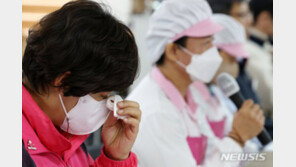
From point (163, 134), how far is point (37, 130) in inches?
17.6

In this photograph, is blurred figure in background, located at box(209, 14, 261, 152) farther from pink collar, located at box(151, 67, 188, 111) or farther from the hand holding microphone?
pink collar, located at box(151, 67, 188, 111)

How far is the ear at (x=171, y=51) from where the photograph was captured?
4.00 feet

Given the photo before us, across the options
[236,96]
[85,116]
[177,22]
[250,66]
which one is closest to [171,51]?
[177,22]

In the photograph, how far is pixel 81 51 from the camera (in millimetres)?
686

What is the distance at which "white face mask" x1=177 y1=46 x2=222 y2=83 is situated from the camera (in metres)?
1.22

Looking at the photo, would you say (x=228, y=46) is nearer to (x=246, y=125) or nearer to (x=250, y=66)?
(x=246, y=125)

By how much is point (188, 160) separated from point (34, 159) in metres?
0.52

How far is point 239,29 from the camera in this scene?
5.26 feet

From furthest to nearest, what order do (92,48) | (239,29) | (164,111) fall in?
(239,29)
(164,111)
(92,48)

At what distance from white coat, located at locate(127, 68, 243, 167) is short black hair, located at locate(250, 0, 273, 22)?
0.86 metres

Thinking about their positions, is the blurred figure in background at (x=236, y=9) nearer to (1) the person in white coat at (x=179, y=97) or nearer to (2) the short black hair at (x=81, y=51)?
(1) the person in white coat at (x=179, y=97)

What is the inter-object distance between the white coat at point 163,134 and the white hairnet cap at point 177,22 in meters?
0.11
